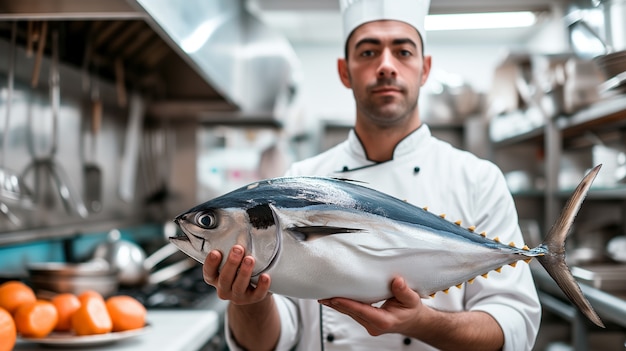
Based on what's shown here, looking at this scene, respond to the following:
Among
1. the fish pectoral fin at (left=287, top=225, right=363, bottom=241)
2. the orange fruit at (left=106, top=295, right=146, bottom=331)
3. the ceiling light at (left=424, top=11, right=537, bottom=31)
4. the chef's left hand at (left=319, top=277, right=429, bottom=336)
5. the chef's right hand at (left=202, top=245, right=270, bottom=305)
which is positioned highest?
the ceiling light at (left=424, top=11, right=537, bottom=31)

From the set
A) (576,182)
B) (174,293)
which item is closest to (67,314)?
(174,293)

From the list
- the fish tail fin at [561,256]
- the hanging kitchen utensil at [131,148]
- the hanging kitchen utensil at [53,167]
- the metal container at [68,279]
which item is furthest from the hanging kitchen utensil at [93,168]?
the fish tail fin at [561,256]

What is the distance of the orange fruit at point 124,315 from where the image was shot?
1.55 meters

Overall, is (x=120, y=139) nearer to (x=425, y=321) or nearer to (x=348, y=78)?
Result: (x=348, y=78)

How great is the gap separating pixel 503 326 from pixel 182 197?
3053mm

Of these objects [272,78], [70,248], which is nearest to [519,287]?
[70,248]

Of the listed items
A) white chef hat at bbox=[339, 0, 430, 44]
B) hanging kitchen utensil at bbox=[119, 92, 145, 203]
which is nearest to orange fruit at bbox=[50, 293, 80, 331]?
white chef hat at bbox=[339, 0, 430, 44]

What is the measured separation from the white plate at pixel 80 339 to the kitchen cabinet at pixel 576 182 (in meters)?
1.66

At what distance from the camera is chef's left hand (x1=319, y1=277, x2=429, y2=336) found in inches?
36.9

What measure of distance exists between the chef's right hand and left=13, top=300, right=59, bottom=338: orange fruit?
2.42 feet

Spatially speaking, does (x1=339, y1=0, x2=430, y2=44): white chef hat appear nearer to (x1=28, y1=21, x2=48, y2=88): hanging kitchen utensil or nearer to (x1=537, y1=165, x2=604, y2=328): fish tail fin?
(x1=537, y1=165, x2=604, y2=328): fish tail fin

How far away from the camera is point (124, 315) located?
1553mm

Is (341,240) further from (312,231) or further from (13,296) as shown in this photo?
(13,296)

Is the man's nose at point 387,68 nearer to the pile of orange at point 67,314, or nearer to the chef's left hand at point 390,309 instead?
the chef's left hand at point 390,309
